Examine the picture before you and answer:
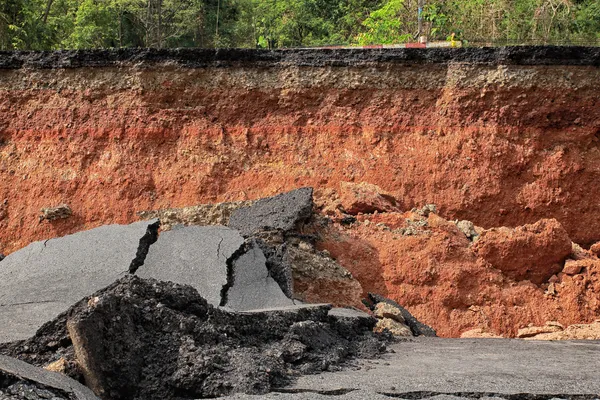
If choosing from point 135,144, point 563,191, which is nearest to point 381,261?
point 563,191

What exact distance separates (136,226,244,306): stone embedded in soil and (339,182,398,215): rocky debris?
2.47 metres

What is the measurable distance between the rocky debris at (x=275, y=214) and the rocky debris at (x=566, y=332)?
2771mm

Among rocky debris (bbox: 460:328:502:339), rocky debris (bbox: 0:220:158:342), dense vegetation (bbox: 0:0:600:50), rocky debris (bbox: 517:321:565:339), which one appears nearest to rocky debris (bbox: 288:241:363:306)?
rocky debris (bbox: 460:328:502:339)

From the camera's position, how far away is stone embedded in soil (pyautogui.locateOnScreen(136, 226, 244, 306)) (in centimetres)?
677

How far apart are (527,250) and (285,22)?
20508mm

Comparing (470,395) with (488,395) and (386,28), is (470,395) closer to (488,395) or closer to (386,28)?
(488,395)

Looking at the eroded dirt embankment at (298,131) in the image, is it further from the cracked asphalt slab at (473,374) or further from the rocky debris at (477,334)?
the cracked asphalt slab at (473,374)

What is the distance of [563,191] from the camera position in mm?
10875

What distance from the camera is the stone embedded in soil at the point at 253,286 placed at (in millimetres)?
6477

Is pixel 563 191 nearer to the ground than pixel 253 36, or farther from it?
nearer to the ground

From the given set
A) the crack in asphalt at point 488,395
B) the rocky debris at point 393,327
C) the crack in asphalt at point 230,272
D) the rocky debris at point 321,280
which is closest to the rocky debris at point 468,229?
the rocky debris at point 321,280

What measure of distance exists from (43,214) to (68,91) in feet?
6.20

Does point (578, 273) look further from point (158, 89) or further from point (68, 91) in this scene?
point (68, 91)

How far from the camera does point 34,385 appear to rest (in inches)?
139
